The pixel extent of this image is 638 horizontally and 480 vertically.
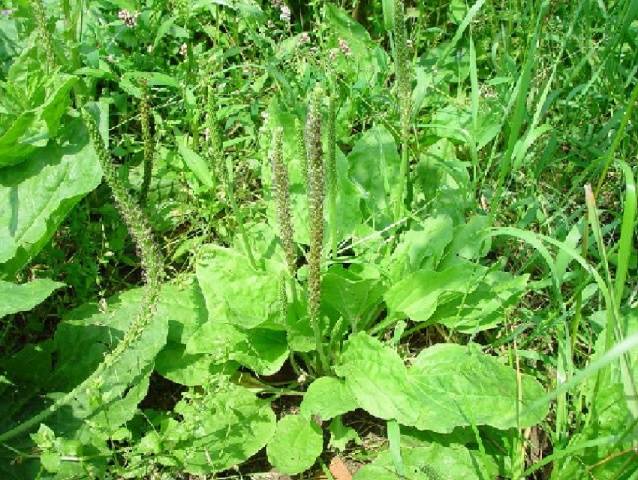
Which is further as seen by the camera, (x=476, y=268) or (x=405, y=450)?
(x=476, y=268)

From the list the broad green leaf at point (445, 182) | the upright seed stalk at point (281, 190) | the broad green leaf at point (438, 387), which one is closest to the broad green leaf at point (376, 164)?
the broad green leaf at point (445, 182)

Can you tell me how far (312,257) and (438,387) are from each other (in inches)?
23.8

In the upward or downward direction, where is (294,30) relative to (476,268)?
upward

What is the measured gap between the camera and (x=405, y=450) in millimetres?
2363

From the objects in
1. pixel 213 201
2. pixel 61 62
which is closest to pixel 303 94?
pixel 213 201

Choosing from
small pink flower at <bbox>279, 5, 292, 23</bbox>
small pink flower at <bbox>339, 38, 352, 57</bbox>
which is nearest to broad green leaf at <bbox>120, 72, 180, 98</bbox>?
Answer: small pink flower at <bbox>279, 5, 292, 23</bbox>

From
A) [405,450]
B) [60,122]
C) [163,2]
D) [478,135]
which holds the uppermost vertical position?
[163,2]

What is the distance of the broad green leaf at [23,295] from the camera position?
2160 millimetres

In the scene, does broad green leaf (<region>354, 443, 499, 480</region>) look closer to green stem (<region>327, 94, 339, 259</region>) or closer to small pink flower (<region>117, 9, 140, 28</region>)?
green stem (<region>327, 94, 339, 259</region>)

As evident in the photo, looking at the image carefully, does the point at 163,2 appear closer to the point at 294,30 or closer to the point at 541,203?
the point at 294,30

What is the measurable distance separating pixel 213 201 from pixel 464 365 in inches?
46.6

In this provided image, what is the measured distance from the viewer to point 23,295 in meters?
2.20

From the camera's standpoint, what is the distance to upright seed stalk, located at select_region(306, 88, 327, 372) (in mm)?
1880

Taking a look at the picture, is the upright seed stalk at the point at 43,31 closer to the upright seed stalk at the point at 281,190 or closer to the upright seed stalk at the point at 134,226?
the upright seed stalk at the point at 134,226
